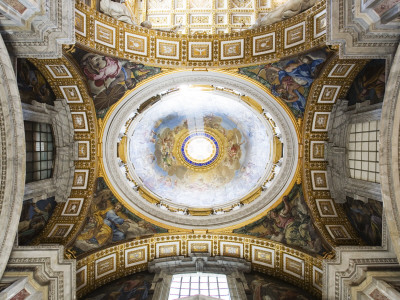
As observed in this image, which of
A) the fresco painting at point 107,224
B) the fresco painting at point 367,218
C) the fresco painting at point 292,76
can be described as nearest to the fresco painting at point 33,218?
the fresco painting at point 107,224

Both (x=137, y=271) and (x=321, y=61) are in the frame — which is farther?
(x=137, y=271)

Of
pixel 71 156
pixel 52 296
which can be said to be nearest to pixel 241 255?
pixel 52 296

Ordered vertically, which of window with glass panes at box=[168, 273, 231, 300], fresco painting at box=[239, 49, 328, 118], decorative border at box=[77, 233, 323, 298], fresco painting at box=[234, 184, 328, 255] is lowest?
window with glass panes at box=[168, 273, 231, 300]

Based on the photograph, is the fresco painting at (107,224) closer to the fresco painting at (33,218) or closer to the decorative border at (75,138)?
the decorative border at (75,138)

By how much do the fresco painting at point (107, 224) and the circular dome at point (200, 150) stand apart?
1.81 m

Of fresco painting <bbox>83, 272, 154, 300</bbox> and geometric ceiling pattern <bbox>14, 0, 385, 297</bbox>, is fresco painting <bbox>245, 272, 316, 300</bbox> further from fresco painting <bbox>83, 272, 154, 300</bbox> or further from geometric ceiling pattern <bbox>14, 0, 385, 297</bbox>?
fresco painting <bbox>83, 272, 154, 300</bbox>

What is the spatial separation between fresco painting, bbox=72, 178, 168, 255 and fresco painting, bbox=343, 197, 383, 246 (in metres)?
8.22

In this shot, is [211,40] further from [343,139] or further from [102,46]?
[343,139]

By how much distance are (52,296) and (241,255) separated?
312 inches

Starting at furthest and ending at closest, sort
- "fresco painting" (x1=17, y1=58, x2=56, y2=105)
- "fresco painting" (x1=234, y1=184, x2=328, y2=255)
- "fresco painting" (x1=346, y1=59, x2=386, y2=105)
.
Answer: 1. "fresco painting" (x1=234, y1=184, x2=328, y2=255)
2. "fresco painting" (x1=346, y1=59, x2=386, y2=105)
3. "fresco painting" (x1=17, y1=58, x2=56, y2=105)

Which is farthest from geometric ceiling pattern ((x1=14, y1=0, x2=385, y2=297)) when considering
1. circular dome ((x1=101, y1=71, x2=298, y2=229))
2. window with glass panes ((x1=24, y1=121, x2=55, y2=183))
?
window with glass panes ((x1=24, y1=121, x2=55, y2=183))

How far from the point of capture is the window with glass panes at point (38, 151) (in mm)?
11305

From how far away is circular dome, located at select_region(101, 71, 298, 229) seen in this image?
1305cm

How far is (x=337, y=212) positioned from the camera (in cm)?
1298
